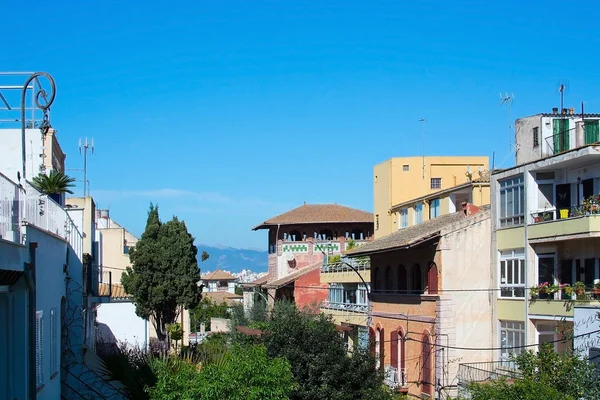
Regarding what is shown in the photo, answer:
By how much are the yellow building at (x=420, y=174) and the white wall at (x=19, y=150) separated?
2968cm

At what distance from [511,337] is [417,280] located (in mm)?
6589

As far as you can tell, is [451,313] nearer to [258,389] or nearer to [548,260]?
[548,260]

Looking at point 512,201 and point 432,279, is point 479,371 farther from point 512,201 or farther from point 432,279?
point 512,201

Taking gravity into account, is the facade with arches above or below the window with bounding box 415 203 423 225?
below

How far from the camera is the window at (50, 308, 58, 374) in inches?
754

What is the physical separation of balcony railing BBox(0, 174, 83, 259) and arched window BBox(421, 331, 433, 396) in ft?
66.4

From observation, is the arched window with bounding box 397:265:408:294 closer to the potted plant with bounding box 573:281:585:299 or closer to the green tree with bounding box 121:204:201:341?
the potted plant with bounding box 573:281:585:299

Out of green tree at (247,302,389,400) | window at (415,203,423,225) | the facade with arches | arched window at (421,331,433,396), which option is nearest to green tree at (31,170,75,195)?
green tree at (247,302,389,400)

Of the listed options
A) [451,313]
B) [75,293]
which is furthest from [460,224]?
[75,293]

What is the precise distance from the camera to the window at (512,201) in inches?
1336

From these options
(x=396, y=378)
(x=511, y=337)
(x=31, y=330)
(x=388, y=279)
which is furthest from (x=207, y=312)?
(x=31, y=330)

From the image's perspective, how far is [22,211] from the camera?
49.1ft

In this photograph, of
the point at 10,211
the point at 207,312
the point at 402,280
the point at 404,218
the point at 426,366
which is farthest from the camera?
the point at 207,312

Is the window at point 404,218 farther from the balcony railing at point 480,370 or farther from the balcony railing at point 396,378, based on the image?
the balcony railing at point 480,370
